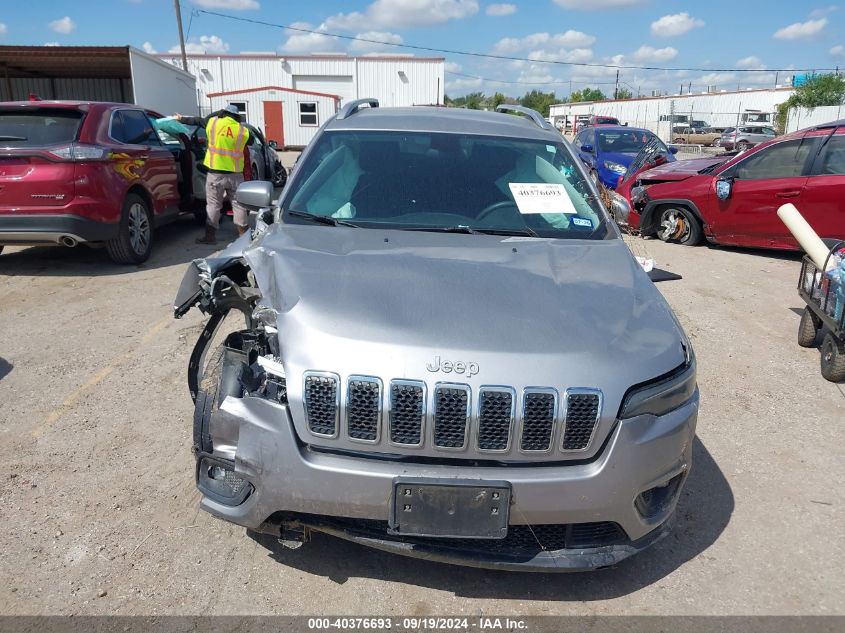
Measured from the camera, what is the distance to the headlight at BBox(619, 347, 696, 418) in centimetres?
233

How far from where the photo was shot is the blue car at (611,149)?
12.8m

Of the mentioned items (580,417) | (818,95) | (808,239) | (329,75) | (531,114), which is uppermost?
(329,75)

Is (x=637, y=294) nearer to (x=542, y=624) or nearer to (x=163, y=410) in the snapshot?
(x=542, y=624)

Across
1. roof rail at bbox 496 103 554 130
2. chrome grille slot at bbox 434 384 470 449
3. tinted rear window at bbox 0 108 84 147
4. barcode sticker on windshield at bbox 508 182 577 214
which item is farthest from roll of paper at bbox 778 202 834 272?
tinted rear window at bbox 0 108 84 147

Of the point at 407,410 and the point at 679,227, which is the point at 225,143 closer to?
the point at 679,227

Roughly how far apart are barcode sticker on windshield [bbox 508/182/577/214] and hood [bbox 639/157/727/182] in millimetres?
6838

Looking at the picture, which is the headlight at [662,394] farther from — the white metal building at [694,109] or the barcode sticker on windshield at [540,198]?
the white metal building at [694,109]

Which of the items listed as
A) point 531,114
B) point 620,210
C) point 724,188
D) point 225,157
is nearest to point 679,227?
point 724,188

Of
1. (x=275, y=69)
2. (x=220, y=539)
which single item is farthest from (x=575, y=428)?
(x=275, y=69)

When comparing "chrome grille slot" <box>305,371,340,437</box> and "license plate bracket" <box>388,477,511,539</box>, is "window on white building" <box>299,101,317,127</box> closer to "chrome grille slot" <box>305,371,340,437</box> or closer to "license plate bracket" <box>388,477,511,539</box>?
"chrome grille slot" <box>305,371,340,437</box>

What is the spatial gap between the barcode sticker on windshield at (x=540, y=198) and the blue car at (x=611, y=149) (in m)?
9.44

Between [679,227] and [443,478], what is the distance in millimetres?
8346

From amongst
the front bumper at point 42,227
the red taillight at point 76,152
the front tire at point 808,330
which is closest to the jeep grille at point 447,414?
the front tire at point 808,330

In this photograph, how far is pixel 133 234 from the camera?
7410mm
